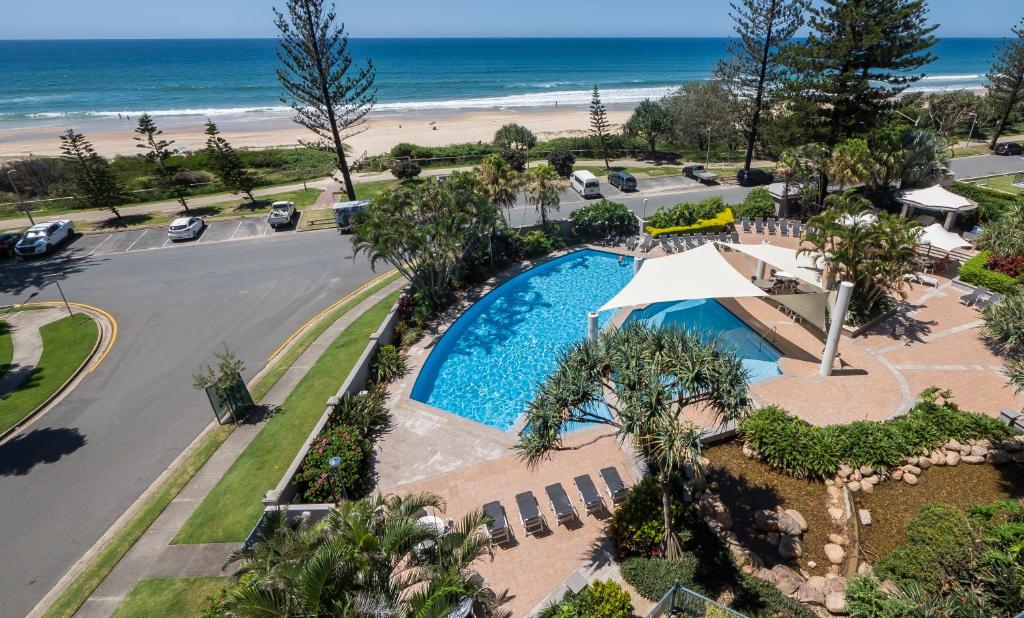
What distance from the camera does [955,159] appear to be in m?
41.9

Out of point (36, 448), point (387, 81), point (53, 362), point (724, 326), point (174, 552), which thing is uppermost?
point (387, 81)

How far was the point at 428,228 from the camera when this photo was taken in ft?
66.2

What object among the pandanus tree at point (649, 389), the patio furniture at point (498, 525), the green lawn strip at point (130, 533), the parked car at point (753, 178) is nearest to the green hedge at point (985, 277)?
the pandanus tree at point (649, 389)

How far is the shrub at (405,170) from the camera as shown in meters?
42.7

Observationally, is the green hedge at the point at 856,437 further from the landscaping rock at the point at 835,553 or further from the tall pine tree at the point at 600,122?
the tall pine tree at the point at 600,122

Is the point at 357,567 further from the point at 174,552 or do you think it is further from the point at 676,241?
the point at 676,241

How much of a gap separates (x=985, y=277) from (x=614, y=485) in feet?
63.6

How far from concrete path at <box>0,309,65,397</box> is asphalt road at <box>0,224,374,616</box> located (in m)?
1.83

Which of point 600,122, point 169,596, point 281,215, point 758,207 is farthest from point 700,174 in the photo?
point 169,596

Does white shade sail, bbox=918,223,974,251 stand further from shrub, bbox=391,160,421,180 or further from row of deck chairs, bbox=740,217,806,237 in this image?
shrub, bbox=391,160,421,180

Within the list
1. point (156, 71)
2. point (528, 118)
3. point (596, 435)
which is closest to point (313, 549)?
point (596, 435)

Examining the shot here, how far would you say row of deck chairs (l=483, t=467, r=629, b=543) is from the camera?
11805 mm

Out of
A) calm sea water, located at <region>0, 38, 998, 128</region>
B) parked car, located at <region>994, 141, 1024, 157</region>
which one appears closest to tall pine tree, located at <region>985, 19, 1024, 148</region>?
parked car, located at <region>994, 141, 1024, 157</region>

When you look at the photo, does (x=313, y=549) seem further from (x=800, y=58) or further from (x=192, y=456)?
(x=800, y=58)
